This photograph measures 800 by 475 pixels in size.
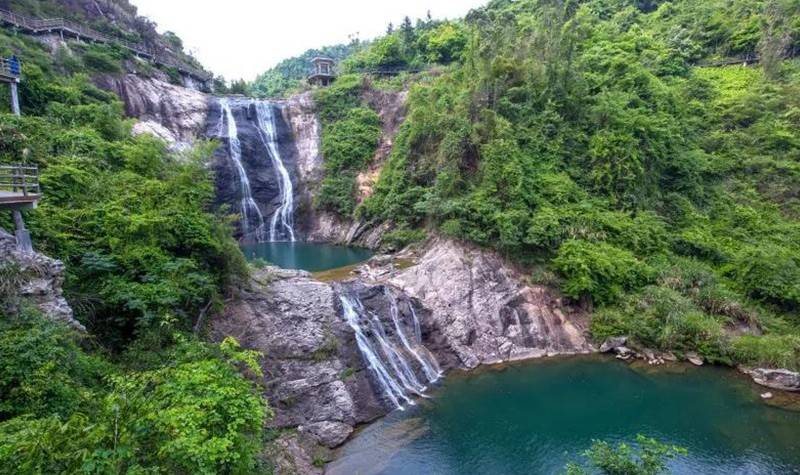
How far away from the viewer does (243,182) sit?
3453 cm

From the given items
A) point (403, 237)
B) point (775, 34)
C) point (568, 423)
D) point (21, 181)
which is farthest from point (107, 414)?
point (775, 34)

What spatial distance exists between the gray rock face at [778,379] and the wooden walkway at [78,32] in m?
44.9

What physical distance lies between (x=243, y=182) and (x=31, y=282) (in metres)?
26.7

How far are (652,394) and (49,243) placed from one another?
818 inches

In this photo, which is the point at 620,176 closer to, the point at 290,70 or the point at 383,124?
the point at 383,124

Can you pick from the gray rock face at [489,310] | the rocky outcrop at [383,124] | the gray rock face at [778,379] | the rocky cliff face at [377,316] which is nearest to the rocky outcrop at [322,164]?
the rocky outcrop at [383,124]

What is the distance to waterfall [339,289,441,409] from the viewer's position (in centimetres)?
1584

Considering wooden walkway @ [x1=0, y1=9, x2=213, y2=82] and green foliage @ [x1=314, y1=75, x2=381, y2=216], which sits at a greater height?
wooden walkway @ [x1=0, y1=9, x2=213, y2=82]

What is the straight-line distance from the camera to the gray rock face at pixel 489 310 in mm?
19109

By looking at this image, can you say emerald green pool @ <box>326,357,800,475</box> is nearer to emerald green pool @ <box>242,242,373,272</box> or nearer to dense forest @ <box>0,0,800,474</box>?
dense forest @ <box>0,0,800,474</box>

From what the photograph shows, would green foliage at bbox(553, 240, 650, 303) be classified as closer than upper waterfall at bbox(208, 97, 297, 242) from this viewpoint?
Yes

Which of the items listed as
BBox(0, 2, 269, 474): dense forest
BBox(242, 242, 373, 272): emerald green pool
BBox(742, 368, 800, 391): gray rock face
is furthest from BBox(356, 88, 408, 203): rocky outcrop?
BBox(742, 368, 800, 391): gray rock face

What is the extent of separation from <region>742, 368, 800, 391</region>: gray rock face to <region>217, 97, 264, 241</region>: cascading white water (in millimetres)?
31427

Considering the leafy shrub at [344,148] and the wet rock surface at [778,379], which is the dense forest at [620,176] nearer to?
the leafy shrub at [344,148]
